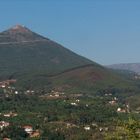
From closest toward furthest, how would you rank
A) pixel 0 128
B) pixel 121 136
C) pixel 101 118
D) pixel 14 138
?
pixel 121 136
pixel 14 138
pixel 0 128
pixel 101 118

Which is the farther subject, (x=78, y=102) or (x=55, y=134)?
(x=78, y=102)

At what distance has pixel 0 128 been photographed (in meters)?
123

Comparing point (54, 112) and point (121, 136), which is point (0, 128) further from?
point (121, 136)

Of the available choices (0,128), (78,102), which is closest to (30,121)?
(0,128)

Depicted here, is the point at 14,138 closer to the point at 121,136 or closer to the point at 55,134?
the point at 55,134

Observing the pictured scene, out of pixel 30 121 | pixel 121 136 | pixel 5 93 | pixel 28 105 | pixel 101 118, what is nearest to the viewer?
pixel 121 136

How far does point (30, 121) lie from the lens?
5310 inches

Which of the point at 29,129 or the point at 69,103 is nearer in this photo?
the point at 29,129

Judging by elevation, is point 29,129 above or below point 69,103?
below

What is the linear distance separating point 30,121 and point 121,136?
91882mm

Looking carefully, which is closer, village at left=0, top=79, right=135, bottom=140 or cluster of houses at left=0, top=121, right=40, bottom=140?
cluster of houses at left=0, top=121, right=40, bottom=140

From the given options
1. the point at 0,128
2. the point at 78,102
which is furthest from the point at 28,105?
the point at 0,128

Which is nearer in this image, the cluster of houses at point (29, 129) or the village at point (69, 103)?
the cluster of houses at point (29, 129)

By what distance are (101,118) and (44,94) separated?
189ft
